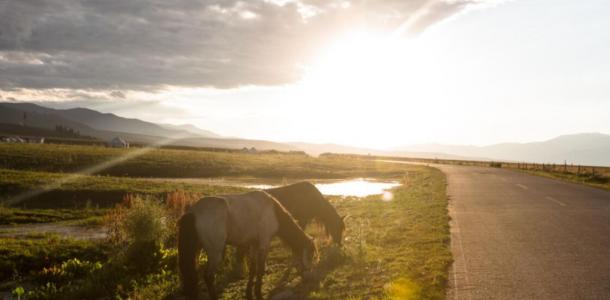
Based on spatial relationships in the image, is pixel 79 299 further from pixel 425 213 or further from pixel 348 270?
pixel 425 213

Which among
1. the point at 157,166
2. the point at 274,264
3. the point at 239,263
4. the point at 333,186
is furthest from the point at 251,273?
the point at 157,166

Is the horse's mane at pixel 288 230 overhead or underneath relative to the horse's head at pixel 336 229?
overhead

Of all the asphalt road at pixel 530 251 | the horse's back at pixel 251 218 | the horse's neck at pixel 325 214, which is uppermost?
the horse's back at pixel 251 218

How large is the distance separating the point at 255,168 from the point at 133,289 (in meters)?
47.2

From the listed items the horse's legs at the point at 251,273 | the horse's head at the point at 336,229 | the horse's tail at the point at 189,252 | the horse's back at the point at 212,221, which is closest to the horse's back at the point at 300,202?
the horse's head at the point at 336,229

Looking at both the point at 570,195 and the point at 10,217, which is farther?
the point at 570,195

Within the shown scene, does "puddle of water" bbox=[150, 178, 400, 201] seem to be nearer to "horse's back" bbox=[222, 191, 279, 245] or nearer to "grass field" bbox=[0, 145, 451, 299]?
"grass field" bbox=[0, 145, 451, 299]

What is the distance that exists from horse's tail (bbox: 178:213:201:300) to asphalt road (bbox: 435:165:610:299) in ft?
16.6


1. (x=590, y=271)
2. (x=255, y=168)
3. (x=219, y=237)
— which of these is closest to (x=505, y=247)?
(x=590, y=271)

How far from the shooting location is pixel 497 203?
2228 centimetres

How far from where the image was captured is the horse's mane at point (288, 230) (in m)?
9.55

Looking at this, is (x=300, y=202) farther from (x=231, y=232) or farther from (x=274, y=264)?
(x=231, y=232)

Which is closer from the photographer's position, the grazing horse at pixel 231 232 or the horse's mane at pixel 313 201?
the grazing horse at pixel 231 232

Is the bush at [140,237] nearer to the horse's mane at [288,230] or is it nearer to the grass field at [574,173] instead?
the horse's mane at [288,230]
